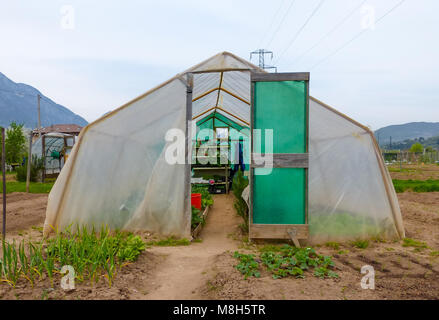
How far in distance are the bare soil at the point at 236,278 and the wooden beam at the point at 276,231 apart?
0.22 metres

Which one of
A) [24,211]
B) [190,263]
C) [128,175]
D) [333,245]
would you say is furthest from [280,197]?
[24,211]

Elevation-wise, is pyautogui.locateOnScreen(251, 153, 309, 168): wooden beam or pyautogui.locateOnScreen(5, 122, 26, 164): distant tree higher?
pyautogui.locateOnScreen(5, 122, 26, 164): distant tree

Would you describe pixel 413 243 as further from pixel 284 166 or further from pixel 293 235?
pixel 284 166

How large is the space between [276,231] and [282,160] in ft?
3.74

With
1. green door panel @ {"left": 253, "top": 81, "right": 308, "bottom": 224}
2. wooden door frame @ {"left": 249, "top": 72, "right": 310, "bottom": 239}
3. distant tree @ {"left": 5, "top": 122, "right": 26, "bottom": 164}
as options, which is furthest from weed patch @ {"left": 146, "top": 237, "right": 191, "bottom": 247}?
distant tree @ {"left": 5, "top": 122, "right": 26, "bottom": 164}

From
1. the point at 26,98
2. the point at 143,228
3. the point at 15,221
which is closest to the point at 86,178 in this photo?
the point at 143,228

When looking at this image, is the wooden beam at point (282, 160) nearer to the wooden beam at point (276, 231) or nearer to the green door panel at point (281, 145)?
the green door panel at point (281, 145)

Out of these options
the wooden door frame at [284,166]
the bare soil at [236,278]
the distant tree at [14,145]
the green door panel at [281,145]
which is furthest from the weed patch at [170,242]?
the distant tree at [14,145]

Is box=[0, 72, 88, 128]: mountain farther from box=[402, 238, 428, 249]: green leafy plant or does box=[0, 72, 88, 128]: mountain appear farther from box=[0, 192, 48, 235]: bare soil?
box=[402, 238, 428, 249]: green leafy plant

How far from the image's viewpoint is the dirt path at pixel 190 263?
3078mm

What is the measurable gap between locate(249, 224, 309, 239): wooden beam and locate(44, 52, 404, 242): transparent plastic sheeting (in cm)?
27

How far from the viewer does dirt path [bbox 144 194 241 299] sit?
308cm
